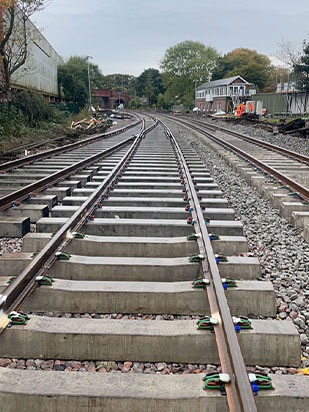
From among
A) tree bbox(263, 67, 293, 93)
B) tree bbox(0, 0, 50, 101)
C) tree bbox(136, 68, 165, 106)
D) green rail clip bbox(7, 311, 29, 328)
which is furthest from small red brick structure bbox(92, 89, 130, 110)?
green rail clip bbox(7, 311, 29, 328)

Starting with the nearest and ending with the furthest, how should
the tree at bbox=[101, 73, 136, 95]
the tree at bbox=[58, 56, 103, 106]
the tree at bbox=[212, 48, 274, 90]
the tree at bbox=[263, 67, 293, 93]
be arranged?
the tree at bbox=[58, 56, 103, 106], the tree at bbox=[212, 48, 274, 90], the tree at bbox=[263, 67, 293, 93], the tree at bbox=[101, 73, 136, 95]

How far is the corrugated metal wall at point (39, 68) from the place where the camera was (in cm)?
2314

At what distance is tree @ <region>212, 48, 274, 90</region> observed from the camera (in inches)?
3047

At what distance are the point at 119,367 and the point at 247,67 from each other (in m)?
81.9

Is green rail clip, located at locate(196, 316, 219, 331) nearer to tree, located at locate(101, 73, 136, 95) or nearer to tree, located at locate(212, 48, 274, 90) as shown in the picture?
tree, located at locate(212, 48, 274, 90)

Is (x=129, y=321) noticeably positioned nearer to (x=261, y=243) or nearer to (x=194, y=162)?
(x=261, y=243)

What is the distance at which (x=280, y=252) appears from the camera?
4.18 meters

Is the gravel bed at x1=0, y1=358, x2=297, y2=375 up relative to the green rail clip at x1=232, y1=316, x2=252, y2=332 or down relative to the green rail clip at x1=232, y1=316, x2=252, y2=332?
down

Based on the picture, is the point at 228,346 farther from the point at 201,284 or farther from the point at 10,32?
the point at 10,32

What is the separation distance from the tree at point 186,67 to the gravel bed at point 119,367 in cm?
8547

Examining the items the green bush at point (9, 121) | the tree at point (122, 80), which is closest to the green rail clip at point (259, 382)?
the green bush at point (9, 121)

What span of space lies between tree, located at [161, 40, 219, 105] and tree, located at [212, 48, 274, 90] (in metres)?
2.76

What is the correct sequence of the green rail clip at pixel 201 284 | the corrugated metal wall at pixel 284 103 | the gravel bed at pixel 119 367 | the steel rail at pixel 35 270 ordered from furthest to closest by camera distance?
1. the corrugated metal wall at pixel 284 103
2. the green rail clip at pixel 201 284
3. the steel rail at pixel 35 270
4. the gravel bed at pixel 119 367

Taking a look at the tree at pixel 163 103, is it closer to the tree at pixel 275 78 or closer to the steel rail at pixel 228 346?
the tree at pixel 275 78
